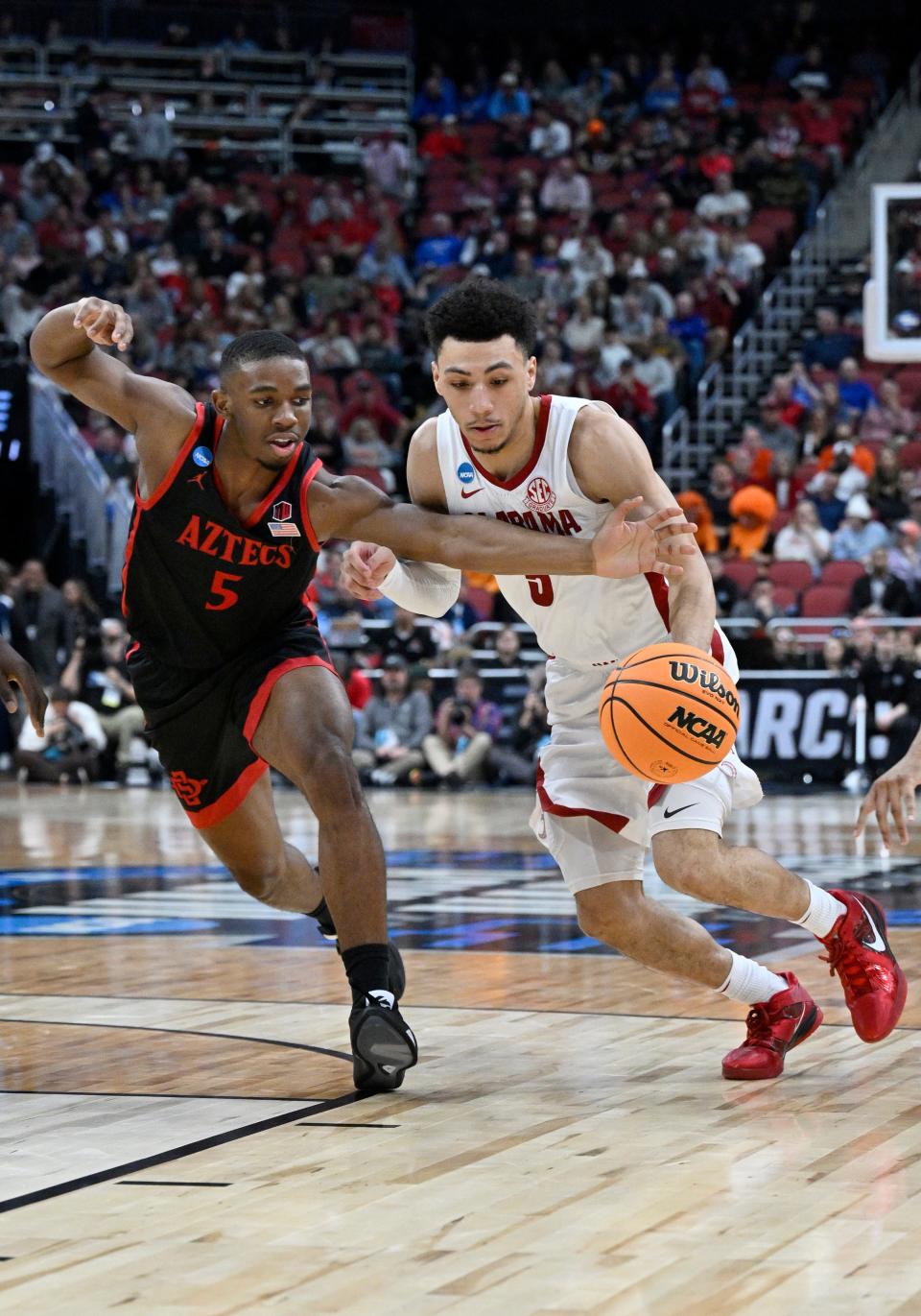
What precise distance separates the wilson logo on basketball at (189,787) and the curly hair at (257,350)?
3.78ft

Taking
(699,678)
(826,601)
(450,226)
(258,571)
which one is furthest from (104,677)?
(699,678)

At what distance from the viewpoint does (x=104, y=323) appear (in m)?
4.88

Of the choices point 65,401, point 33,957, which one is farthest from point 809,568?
point 33,957

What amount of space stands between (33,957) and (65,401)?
46.1 ft

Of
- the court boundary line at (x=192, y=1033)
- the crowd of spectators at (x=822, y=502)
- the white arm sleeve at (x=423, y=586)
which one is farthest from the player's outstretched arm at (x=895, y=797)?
the crowd of spectators at (x=822, y=502)

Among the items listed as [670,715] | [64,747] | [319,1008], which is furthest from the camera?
[64,747]

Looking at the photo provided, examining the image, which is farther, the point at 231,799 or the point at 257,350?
the point at 231,799

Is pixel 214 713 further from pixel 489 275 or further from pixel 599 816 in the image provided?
pixel 489 275

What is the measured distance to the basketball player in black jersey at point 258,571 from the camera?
487 cm

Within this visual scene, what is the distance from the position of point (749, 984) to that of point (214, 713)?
5.37 ft

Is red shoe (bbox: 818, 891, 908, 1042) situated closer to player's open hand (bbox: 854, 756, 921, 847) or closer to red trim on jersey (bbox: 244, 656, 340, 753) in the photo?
player's open hand (bbox: 854, 756, 921, 847)

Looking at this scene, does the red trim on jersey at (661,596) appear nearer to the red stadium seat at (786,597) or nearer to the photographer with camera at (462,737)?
the photographer with camera at (462,737)

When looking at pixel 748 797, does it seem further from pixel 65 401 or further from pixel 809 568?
pixel 65 401

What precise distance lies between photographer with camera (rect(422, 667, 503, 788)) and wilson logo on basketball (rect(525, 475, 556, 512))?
39.0 feet
